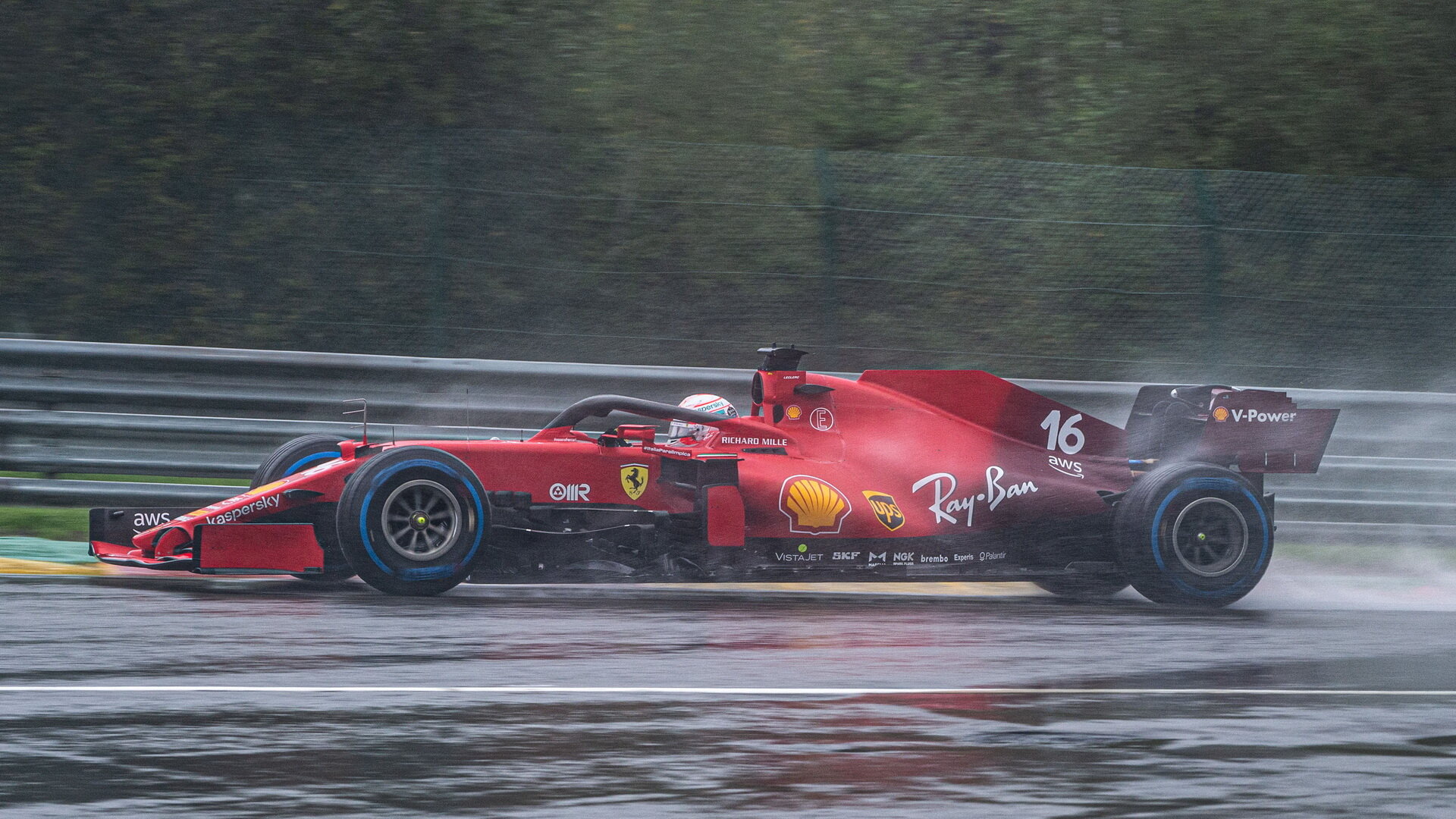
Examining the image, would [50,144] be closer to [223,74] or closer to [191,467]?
[223,74]

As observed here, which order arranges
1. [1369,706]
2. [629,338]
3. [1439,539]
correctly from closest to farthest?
[1369,706]
[1439,539]
[629,338]

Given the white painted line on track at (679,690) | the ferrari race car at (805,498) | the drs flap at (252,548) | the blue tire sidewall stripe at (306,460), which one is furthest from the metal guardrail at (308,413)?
the white painted line on track at (679,690)

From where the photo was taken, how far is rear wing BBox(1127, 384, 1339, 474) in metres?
9.30

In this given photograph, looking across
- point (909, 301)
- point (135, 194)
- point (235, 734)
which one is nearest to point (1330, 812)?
point (235, 734)

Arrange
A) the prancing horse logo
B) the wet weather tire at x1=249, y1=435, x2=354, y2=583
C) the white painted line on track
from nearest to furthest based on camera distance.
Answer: the white painted line on track < the wet weather tire at x1=249, y1=435, x2=354, y2=583 < the prancing horse logo

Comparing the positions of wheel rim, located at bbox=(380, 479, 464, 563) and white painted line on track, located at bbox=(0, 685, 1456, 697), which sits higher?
wheel rim, located at bbox=(380, 479, 464, 563)

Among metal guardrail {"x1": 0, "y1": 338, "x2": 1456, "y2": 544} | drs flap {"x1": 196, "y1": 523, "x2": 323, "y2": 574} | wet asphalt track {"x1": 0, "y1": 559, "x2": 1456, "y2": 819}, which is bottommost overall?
wet asphalt track {"x1": 0, "y1": 559, "x2": 1456, "y2": 819}

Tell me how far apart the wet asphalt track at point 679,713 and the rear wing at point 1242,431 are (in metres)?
1.33

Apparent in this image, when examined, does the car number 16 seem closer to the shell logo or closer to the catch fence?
the shell logo

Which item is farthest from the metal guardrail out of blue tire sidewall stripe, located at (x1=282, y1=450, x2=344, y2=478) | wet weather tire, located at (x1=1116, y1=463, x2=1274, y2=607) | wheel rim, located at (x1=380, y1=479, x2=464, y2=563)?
wet weather tire, located at (x1=1116, y1=463, x2=1274, y2=607)

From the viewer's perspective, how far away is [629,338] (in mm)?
12266

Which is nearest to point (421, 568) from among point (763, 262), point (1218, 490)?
point (1218, 490)

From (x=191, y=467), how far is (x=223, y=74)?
17.2ft

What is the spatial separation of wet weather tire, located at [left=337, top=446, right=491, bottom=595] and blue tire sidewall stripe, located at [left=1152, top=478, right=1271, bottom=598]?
3.48m
